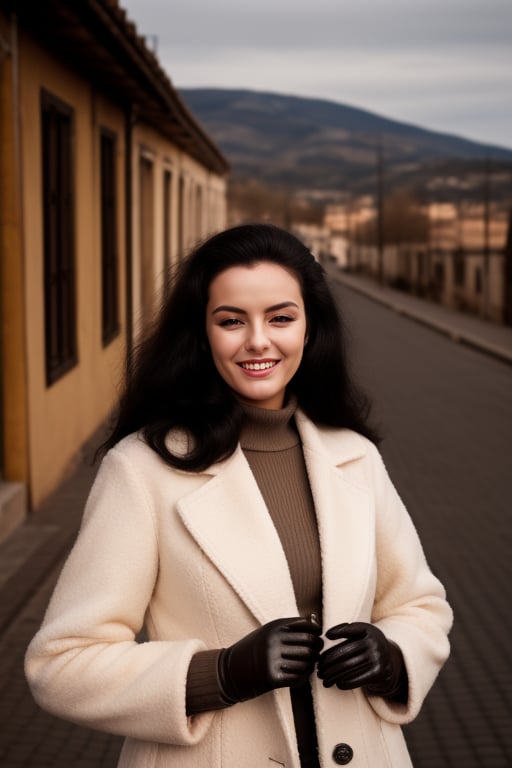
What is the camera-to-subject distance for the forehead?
2.39m

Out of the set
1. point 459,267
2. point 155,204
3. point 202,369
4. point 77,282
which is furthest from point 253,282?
point 459,267

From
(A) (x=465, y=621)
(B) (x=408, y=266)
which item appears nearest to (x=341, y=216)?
(B) (x=408, y=266)

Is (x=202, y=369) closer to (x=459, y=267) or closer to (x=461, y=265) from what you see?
(x=461, y=265)

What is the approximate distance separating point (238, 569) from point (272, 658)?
0.22m

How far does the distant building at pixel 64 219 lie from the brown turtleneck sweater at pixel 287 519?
1.87 meters

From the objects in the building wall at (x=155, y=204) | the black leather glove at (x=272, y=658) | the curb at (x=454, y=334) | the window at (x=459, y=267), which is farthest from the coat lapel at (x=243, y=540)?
the window at (x=459, y=267)

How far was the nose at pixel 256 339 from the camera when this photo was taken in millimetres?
2367

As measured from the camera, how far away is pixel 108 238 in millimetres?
14266

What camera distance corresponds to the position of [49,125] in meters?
10.1

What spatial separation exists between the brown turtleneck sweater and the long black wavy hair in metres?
0.07

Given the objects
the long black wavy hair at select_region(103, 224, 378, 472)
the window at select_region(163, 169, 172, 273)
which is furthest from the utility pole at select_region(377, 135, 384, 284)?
the long black wavy hair at select_region(103, 224, 378, 472)

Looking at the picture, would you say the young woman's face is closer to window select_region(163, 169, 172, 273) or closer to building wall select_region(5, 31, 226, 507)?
building wall select_region(5, 31, 226, 507)

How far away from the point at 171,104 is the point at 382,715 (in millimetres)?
13854

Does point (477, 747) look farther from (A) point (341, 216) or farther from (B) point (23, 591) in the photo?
(A) point (341, 216)
